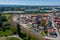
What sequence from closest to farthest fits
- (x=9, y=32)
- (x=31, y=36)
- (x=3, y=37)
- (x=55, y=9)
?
(x=31, y=36), (x=3, y=37), (x=9, y=32), (x=55, y=9)

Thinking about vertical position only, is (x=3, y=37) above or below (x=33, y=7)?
below

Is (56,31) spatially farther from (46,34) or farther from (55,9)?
(55,9)

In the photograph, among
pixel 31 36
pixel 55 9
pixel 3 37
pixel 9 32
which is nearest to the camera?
pixel 31 36

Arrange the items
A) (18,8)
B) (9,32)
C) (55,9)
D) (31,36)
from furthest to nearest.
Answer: (18,8)
(55,9)
(9,32)
(31,36)

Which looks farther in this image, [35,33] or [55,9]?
[55,9]

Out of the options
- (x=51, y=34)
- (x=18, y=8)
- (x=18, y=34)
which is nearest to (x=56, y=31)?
(x=51, y=34)

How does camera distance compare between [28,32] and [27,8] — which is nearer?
[28,32]

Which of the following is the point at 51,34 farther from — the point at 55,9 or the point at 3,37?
the point at 55,9

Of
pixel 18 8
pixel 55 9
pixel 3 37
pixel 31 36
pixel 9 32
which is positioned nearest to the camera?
pixel 31 36

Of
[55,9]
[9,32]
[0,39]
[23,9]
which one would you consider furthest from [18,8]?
[0,39]
